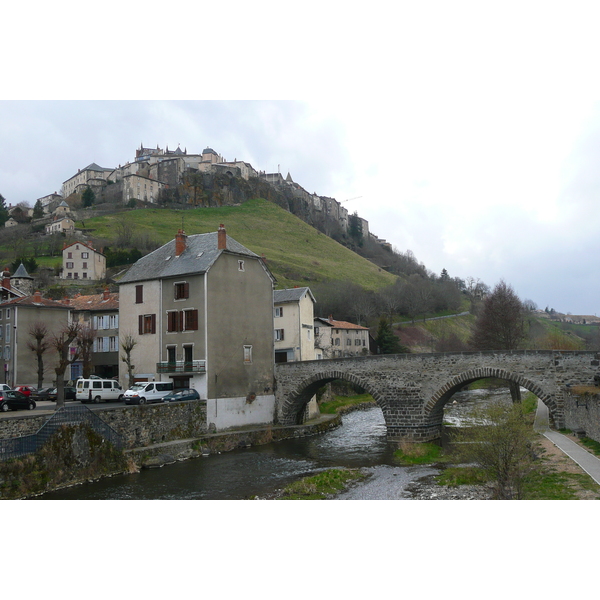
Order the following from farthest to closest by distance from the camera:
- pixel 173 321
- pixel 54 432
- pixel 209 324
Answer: pixel 173 321, pixel 209 324, pixel 54 432

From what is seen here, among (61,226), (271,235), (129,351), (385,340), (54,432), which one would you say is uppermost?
(271,235)

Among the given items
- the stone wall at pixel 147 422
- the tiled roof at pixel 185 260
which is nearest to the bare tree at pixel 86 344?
the tiled roof at pixel 185 260

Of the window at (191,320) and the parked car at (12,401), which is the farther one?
the window at (191,320)

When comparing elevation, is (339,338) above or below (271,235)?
below

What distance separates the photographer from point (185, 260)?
37438mm

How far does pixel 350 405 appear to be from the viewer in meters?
55.2

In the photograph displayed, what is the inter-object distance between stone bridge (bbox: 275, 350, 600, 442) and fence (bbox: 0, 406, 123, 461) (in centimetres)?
1552

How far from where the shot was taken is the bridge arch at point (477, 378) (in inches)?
1193

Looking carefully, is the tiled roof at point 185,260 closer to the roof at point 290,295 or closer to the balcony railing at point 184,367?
the balcony railing at point 184,367

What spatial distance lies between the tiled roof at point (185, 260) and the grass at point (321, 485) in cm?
1649

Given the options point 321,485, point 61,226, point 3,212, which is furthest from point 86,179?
point 321,485

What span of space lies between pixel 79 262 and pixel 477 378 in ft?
222

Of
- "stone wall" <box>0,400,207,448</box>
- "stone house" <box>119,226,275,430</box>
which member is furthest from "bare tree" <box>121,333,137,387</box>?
"stone wall" <box>0,400,207,448</box>

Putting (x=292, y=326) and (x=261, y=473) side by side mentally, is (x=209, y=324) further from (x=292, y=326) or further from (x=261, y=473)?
(x=292, y=326)
